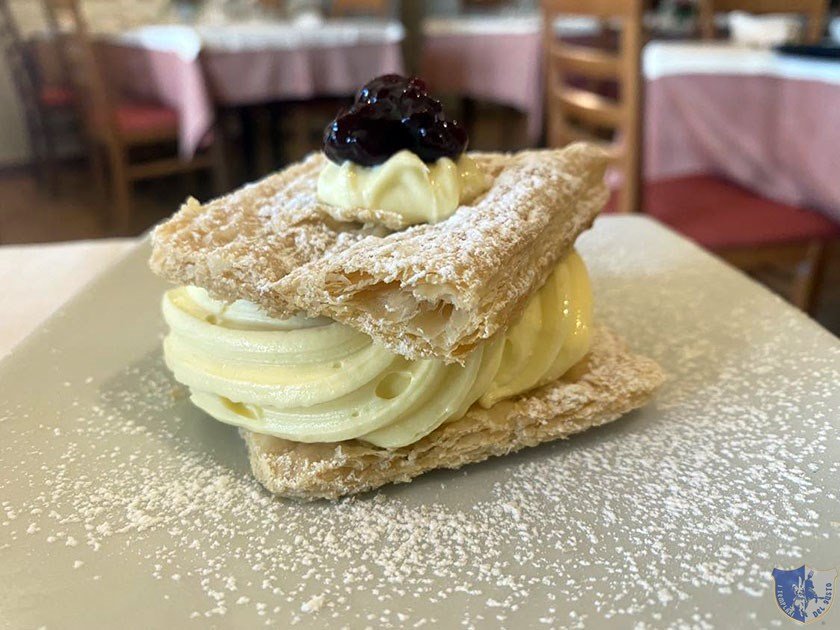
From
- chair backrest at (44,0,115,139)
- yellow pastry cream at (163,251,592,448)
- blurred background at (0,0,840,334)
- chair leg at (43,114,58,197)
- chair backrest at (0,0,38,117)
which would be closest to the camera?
Result: yellow pastry cream at (163,251,592,448)

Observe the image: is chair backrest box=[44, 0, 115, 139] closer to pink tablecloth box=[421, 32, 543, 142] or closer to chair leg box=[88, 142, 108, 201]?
chair leg box=[88, 142, 108, 201]

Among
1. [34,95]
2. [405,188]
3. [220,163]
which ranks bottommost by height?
[220,163]

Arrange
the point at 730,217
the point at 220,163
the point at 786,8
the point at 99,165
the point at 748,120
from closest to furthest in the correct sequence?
the point at 730,217 → the point at 748,120 → the point at 786,8 → the point at 220,163 → the point at 99,165

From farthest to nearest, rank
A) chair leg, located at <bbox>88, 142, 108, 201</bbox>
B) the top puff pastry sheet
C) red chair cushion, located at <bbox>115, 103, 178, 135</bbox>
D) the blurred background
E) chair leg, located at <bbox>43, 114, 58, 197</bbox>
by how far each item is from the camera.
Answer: chair leg, located at <bbox>43, 114, 58, 197</bbox>
chair leg, located at <bbox>88, 142, 108, 201</bbox>
red chair cushion, located at <bbox>115, 103, 178, 135</bbox>
the blurred background
the top puff pastry sheet

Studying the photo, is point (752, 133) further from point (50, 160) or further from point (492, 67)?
point (50, 160)

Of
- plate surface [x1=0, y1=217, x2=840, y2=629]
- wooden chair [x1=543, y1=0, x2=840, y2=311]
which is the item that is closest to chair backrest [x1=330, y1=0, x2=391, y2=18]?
wooden chair [x1=543, y1=0, x2=840, y2=311]

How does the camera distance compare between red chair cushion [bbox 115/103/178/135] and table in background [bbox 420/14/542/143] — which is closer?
red chair cushion [bbox 115/103/178/135]

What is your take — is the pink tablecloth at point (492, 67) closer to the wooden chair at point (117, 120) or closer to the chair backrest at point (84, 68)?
the wooden chair at point (117, 120)

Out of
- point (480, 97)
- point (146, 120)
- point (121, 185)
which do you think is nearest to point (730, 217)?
point (480, 97)

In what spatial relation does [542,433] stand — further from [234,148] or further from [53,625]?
[234,148]
